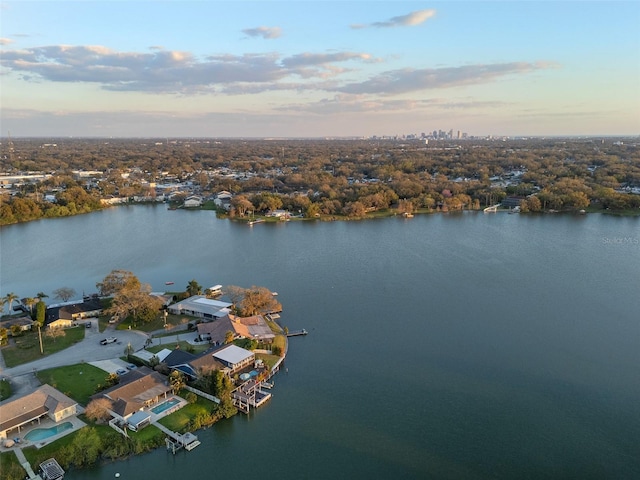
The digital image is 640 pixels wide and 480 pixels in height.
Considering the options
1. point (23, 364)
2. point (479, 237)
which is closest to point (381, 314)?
point (23, 364)

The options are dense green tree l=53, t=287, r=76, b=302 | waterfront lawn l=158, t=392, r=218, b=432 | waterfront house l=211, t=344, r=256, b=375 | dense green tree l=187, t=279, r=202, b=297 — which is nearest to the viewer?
waterfront lawn l=158, t=392, r=218, b=432

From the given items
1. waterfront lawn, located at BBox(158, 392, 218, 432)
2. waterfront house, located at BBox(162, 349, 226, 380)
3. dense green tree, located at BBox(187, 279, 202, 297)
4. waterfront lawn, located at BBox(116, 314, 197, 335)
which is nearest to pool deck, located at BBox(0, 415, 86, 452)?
waterfront lawn, located at BBox(158, 392, 218, 432)

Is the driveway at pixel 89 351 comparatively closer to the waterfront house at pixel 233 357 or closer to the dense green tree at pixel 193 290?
the waterfront house at pixel 233 357

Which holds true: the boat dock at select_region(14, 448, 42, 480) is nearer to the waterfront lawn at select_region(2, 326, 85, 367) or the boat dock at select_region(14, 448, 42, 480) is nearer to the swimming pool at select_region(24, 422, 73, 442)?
the swimming pool at select_region(24, 422, 73, 442)

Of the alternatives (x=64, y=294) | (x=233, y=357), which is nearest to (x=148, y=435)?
(x=233, y=357)

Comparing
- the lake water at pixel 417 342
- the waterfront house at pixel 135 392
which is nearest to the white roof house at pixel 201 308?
the lake water at pixel 417 342
